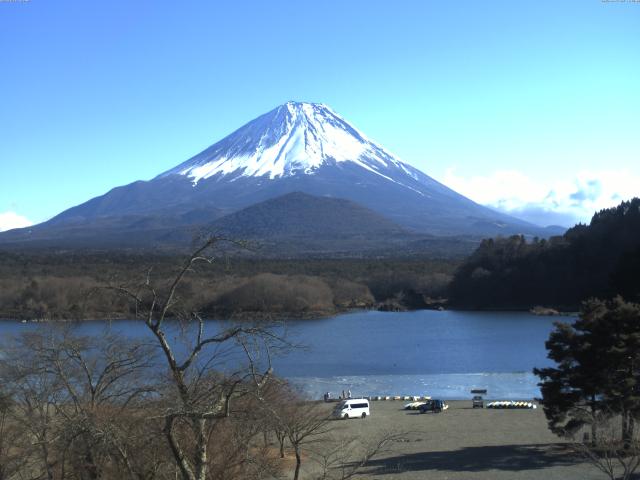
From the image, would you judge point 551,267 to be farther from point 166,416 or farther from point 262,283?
point 166,416

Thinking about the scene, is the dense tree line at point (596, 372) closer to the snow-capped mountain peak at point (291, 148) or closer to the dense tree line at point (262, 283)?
the dense tree line at point (262, 283)

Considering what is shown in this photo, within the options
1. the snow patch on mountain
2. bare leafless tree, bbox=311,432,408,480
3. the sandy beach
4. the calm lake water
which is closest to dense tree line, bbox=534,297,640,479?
the sandy beach

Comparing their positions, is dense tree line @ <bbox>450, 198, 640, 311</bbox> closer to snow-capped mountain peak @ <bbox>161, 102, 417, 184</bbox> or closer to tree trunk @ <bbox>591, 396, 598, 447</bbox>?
tree trunk @ <bbox>591, 396, 598, 447</bbox>

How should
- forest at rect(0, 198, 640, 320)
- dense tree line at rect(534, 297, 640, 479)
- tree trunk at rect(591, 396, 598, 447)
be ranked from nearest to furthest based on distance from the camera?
tree trunk at rect(591, 396, 598, 447)
dense tree line at rect(534, 297, 640, 479)
forest at rect(0, 198, 640, 320)

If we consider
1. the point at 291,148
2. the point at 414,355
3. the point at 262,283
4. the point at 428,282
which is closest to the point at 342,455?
the point at 414,355

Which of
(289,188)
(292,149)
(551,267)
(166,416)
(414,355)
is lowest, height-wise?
(414,355)

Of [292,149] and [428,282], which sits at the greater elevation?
[292,149]

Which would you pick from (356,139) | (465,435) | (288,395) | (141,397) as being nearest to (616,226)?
(465,435)
